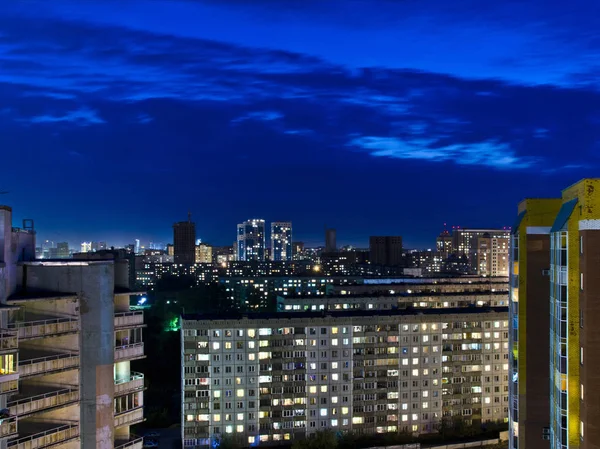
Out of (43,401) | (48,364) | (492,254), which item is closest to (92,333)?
(48,364)

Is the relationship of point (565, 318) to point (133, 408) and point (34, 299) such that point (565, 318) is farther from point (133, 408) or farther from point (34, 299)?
point (34, 299)

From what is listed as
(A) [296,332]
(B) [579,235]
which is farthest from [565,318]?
(A) [296,332]

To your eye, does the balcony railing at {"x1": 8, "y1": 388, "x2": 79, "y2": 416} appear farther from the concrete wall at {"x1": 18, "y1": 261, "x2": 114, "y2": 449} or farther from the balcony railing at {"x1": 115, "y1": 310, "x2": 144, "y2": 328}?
the balcony railing at {"x1": 115, "y1": 310, "x2": 144, "y2": 328}

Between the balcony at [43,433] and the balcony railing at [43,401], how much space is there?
1.75ft

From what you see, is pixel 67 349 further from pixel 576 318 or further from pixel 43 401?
pixel 576 318

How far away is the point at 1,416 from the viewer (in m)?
11.6

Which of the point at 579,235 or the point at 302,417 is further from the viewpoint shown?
the point at 302,417

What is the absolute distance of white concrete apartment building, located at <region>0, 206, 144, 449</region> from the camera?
1341 cm

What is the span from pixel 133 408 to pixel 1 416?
404 cm

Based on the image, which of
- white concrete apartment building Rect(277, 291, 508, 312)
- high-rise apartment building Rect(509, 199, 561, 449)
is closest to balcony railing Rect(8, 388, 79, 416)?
high-rise apartment building Rect(509, 199, 561, 449)

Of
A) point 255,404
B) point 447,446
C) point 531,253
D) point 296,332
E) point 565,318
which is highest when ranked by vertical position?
point 531,253

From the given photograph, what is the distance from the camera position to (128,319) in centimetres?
1516

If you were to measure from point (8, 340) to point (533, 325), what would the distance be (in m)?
16.9

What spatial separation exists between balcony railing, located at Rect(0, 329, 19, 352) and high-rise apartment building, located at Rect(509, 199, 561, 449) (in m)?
16.5
